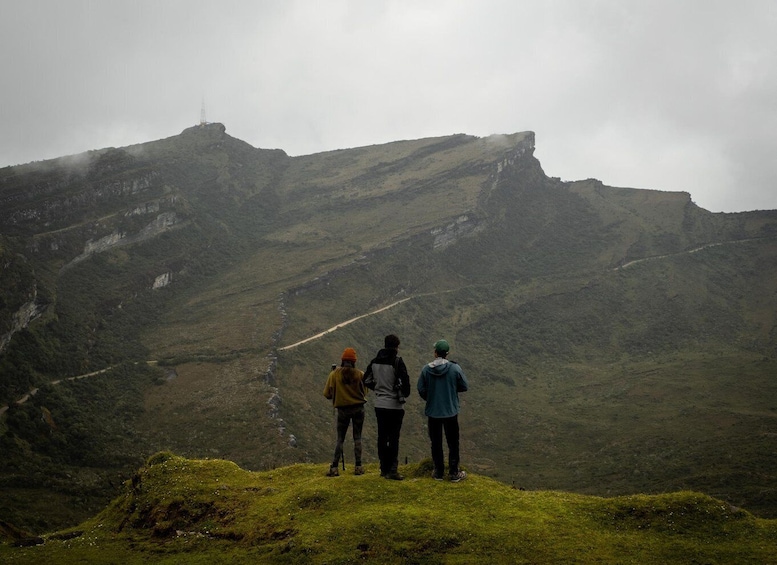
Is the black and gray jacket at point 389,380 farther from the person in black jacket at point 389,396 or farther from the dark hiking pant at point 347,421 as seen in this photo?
the dark hiking pant at point 347,421

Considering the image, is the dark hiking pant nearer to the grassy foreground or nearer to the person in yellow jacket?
the person in yellow jacket

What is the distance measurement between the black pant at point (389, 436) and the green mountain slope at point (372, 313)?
29420mm

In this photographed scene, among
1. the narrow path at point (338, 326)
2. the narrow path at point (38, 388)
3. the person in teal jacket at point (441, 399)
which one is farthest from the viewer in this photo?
A: the narrow path at point (338, 326)

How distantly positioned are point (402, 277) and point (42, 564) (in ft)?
294

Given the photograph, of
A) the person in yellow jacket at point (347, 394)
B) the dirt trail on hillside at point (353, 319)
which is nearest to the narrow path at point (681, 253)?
the dirt trail on hillside at point (353, 319)

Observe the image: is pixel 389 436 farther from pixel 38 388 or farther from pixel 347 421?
pixel 38 388

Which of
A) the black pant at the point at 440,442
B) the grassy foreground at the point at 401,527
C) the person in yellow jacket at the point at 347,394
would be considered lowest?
the grassy foreground at the point at 401,527

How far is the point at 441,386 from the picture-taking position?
41.4 feet

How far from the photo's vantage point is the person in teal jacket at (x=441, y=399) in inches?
493

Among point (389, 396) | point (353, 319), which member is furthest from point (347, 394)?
point (353, 319)

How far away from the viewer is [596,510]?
11305 millimetres

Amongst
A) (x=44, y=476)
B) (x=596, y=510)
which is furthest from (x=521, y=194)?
(x=596, y=510)

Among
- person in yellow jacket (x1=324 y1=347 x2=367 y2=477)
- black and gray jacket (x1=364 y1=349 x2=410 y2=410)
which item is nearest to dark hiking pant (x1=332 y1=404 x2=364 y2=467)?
person in yellow jacket (x1=324 y1=347 x2=367 y2=477)

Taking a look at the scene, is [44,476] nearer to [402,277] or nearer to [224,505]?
[224,505]
